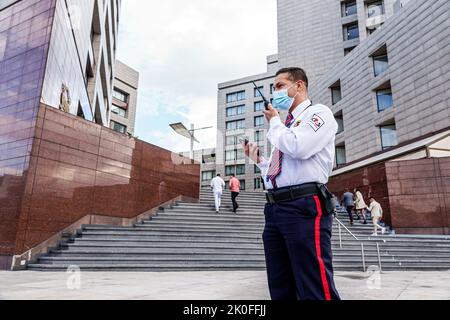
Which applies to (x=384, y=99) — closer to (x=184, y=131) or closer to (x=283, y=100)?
(x=184, y=131)

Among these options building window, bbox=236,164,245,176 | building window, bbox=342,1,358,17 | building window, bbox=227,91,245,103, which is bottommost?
building window, bbox=236,164,245,176

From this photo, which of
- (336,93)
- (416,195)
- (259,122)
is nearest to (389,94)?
(336,93)

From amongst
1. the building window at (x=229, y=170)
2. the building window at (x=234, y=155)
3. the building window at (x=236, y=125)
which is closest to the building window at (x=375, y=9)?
the building window at (x=234, y=155)

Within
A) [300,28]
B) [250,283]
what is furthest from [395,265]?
[300,28]

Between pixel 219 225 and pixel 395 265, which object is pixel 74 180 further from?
pixel 395 265

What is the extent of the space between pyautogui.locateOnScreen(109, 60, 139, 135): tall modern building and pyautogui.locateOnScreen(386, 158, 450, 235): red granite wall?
3437 cm

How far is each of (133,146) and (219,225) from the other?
13.3 ft

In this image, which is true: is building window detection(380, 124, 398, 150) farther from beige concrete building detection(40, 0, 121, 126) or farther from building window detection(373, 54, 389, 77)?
beige concrete building detection(40, 0, 121, 126)

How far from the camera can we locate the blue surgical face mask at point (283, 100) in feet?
7.44

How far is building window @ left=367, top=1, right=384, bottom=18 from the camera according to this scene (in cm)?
2827

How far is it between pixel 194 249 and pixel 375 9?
28537 millimetres

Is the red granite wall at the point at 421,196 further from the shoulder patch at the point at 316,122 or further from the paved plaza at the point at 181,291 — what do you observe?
the shoulder patch at the point at 316,122

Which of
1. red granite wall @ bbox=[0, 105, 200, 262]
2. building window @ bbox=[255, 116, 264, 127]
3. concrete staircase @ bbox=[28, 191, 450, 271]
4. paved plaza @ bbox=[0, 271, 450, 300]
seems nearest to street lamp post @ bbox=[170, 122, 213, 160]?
red granite wall @ bbox=[0, 105, 200, 262]
